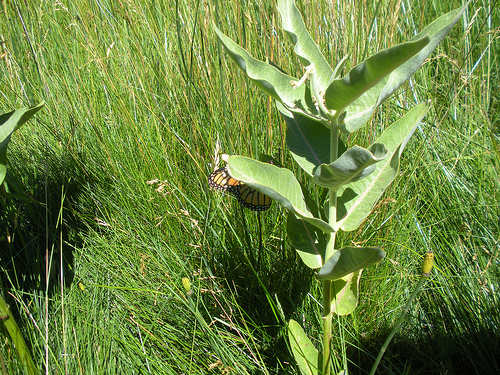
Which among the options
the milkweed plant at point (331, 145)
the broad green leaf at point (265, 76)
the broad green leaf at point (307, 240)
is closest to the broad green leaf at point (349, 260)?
the milkweed plant at point (331, 145)

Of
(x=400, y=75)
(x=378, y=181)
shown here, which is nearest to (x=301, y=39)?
(x=400, y=75)

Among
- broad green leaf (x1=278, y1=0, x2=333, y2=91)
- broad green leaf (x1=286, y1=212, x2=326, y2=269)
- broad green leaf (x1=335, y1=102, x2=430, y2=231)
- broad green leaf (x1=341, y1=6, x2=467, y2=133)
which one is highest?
broad green leaf (x1=278, y1=0, x2=333, y2=91)

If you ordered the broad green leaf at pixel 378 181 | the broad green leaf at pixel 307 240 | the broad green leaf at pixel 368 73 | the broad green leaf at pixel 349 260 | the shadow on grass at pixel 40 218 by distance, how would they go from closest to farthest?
the broad green leaf at pixel 368 73
the broad green leaf at pixel 349 260
the broad green leaf at pixel 378 181
the broad green leaf at pixel 307 240
the shadow on grass at pixel 40 218

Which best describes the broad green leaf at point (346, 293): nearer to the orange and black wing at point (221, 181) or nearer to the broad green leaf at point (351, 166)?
the broad green leaf at point (351, 166)

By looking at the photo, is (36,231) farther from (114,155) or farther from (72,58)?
(72,58)

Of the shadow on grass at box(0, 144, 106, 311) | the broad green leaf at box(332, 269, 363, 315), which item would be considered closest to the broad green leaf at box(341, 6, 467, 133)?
the broad green leaf at box(332, 269, 363, 315)

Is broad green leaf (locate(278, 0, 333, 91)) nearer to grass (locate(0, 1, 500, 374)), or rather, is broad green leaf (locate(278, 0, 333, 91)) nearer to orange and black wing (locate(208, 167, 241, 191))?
orange and black wing (locate(208, 167, 241, 191))
